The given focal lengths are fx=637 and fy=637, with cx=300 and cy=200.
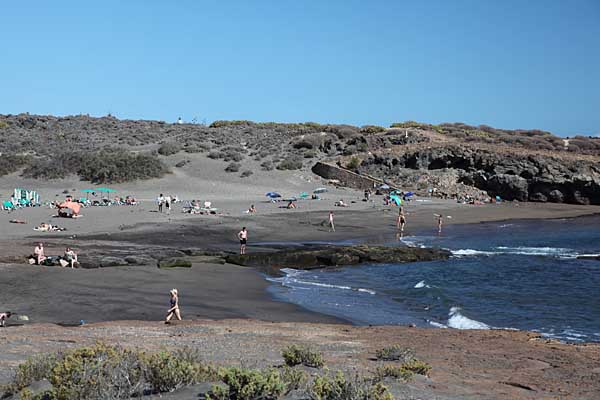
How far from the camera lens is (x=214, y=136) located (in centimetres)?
6944

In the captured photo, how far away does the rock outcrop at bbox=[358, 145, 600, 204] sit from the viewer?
2144 inches

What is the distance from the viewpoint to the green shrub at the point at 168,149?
190 ft

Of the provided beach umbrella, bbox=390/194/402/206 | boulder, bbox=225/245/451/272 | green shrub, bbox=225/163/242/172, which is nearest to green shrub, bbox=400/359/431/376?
boulder, bbox=225/245/451/272

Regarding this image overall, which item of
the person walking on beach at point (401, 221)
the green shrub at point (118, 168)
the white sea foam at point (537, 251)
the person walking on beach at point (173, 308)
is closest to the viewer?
the person walking on beach at point (173, 308)

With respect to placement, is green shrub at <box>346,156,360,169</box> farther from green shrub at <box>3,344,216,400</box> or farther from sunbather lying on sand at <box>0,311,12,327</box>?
green shrub at <box>3,344,216,400</box>

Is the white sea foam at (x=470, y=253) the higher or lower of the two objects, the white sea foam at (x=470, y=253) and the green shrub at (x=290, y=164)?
the lower

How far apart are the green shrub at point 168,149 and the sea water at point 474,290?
3166 centimetres

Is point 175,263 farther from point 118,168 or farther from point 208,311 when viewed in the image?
point 118,168

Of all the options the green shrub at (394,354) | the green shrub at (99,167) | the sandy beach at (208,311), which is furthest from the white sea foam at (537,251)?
the green shrub at (99,167)

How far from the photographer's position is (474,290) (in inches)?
813

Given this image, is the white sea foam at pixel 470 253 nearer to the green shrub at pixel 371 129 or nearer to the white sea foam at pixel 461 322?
the white sea foam at pixel 461 322

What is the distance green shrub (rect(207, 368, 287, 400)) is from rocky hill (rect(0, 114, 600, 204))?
4458 centimetres

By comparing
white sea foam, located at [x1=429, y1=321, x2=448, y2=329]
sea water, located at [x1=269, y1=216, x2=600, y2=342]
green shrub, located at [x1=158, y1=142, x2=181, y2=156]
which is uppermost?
green shrub, located at [x1=158, y1=142, x2=181, y2=156]

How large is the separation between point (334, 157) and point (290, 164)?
6155 millimetres
